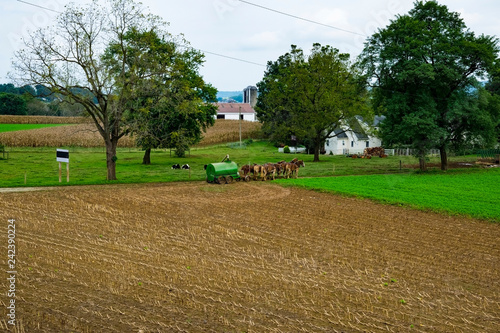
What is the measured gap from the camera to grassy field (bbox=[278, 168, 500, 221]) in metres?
23.8

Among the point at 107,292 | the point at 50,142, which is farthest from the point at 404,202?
the point at 50,142

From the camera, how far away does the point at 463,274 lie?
43.6 feet

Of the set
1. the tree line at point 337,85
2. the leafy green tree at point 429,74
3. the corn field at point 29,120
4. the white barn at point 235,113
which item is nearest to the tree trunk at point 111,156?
the tree line at point 337,85

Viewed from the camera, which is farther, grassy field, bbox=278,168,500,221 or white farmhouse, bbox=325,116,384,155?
white farmhouse, bbox=325,116,384,155

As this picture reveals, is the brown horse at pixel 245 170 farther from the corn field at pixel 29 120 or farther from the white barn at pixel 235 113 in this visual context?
the white barn at pixel 235 113

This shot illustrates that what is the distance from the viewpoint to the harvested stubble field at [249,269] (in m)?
9.83

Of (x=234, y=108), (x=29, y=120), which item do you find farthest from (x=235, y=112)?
(x=29, y=120)

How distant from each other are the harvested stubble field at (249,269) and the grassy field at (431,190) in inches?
83.3

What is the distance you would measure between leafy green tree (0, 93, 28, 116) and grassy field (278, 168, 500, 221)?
99.3m

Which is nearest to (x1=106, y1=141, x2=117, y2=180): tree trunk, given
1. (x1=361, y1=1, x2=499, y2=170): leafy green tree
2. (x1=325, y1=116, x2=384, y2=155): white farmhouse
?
(x1=361, y1=1, x2=499, y2=170): leafy green tree

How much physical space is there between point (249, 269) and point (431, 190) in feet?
66.7

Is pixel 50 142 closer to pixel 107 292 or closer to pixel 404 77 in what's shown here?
pixel 404 77

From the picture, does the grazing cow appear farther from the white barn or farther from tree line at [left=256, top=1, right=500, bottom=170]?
the white barn

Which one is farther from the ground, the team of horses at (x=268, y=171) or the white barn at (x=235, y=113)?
the white barn at (x=235, y=113)
